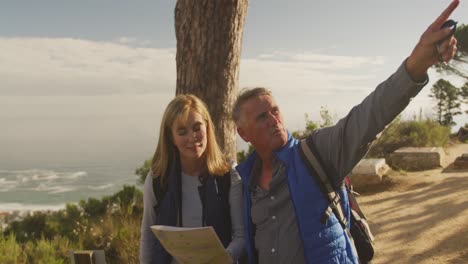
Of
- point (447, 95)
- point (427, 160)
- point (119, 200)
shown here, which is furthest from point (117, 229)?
point (447, 95)

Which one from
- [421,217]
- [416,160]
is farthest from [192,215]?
[416,160]

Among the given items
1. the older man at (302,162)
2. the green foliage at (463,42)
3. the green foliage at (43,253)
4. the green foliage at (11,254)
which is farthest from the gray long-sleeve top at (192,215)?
the green foliage at (463,42)

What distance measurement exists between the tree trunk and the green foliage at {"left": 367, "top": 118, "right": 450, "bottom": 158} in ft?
27.9

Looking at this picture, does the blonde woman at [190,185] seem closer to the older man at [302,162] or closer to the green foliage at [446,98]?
the older man at [302,162]

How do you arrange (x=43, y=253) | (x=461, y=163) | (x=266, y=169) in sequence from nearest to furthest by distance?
1. (x=266, y=169)
2. (x=43, y=253)
3. (x=461, y=163)

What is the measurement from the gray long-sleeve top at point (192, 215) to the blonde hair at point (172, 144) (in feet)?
0.29

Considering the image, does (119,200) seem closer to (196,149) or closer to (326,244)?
(196,149)

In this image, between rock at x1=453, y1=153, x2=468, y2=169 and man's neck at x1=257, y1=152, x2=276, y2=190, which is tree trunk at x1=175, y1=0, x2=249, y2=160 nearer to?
man's neck at x1=257, y1=152, x2=276, y2=190

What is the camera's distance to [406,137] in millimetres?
13391

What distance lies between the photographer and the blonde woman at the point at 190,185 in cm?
245

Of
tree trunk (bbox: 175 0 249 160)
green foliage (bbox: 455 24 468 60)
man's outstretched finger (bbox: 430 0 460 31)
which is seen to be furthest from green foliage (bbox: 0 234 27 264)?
green foliage (bbox: 455 24 468 60)

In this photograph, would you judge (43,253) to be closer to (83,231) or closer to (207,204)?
(83,231)

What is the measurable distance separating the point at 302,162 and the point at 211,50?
2442 mm

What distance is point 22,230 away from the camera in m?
8.40
